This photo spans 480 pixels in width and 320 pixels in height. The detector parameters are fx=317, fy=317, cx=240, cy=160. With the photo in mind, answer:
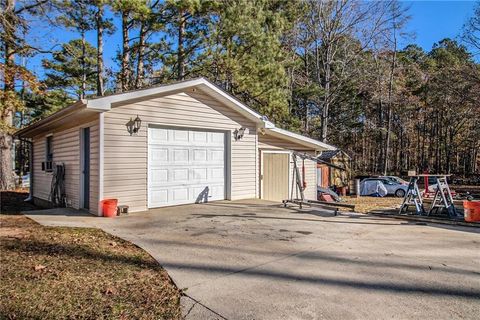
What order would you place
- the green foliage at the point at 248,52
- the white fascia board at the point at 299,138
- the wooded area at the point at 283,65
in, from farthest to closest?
1. the green foliage at the point at 248,52
2. the wooded area at the point at 283,65
3. the white fascia board at the point at 299,138

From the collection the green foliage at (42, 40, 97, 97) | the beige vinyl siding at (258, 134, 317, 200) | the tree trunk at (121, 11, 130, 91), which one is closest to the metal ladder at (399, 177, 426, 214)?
the beige vinyl siding at (258, 134, 317, 200)

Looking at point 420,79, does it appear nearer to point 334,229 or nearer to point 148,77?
point 148,77

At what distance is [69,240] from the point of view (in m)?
4.97

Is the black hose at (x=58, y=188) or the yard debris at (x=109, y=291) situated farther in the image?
the black hose at (x=58, y=188)

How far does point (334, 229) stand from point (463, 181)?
24449mm

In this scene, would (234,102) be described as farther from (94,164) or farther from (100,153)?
(94,164)

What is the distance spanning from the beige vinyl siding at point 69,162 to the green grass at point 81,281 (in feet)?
8.00

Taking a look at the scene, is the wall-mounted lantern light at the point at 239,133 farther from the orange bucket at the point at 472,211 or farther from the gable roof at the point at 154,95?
the orange bucket at the point at 472,211

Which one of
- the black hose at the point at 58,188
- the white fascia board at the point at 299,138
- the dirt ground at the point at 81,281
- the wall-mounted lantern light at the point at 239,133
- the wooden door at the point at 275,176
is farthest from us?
the wooden door at the point at 275,176

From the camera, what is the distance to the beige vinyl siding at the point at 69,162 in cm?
732

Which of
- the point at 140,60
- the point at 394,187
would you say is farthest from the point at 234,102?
the point at 394,187

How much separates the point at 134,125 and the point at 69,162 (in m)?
2.56

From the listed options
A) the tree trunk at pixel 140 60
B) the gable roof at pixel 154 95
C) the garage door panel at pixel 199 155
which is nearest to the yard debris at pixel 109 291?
the gable roof at pixel 154 95

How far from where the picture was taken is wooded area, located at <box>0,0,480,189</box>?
42.1 feet
